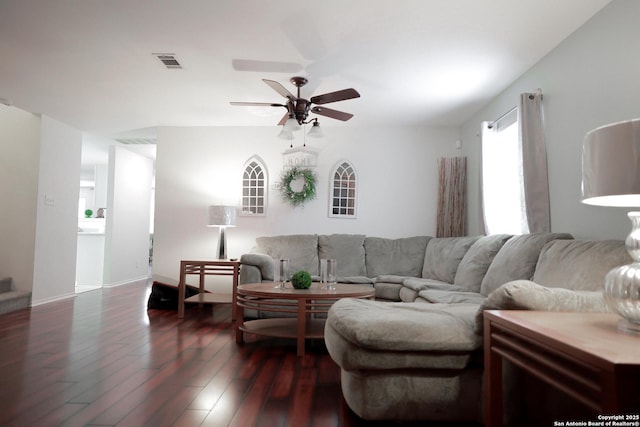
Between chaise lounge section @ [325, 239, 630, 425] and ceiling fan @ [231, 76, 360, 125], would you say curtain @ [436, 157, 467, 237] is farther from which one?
chaise lounge section @ [325, 239, 630, 425]

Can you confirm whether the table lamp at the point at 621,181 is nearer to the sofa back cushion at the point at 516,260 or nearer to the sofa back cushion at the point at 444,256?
the sofa back cushion at the point at 516,260

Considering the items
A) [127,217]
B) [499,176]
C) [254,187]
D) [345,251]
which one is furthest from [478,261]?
[127,217]

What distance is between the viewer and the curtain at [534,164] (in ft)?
11.5

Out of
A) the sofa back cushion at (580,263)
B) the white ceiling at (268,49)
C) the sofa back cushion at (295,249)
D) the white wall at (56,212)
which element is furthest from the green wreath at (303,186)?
the sofa back cushion at (580,263)

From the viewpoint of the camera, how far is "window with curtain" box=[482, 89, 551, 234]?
11.5 ft

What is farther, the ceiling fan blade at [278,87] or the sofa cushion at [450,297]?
the ceiling fan blade at [278,87]

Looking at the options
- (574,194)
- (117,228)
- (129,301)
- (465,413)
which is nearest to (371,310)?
(465,413)

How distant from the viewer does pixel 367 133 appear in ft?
19.5

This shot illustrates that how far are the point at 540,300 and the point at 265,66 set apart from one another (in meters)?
3.07

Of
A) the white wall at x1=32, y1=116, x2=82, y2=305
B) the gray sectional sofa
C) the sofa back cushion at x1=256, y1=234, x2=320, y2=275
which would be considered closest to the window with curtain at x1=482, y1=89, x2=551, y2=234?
the gray sectional sofa

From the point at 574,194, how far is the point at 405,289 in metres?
1.72

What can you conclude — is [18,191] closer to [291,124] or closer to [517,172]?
[291,124]

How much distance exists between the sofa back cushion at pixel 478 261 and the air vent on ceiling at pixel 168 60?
324 centimetres

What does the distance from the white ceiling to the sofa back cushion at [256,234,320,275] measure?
1626 millimetres
